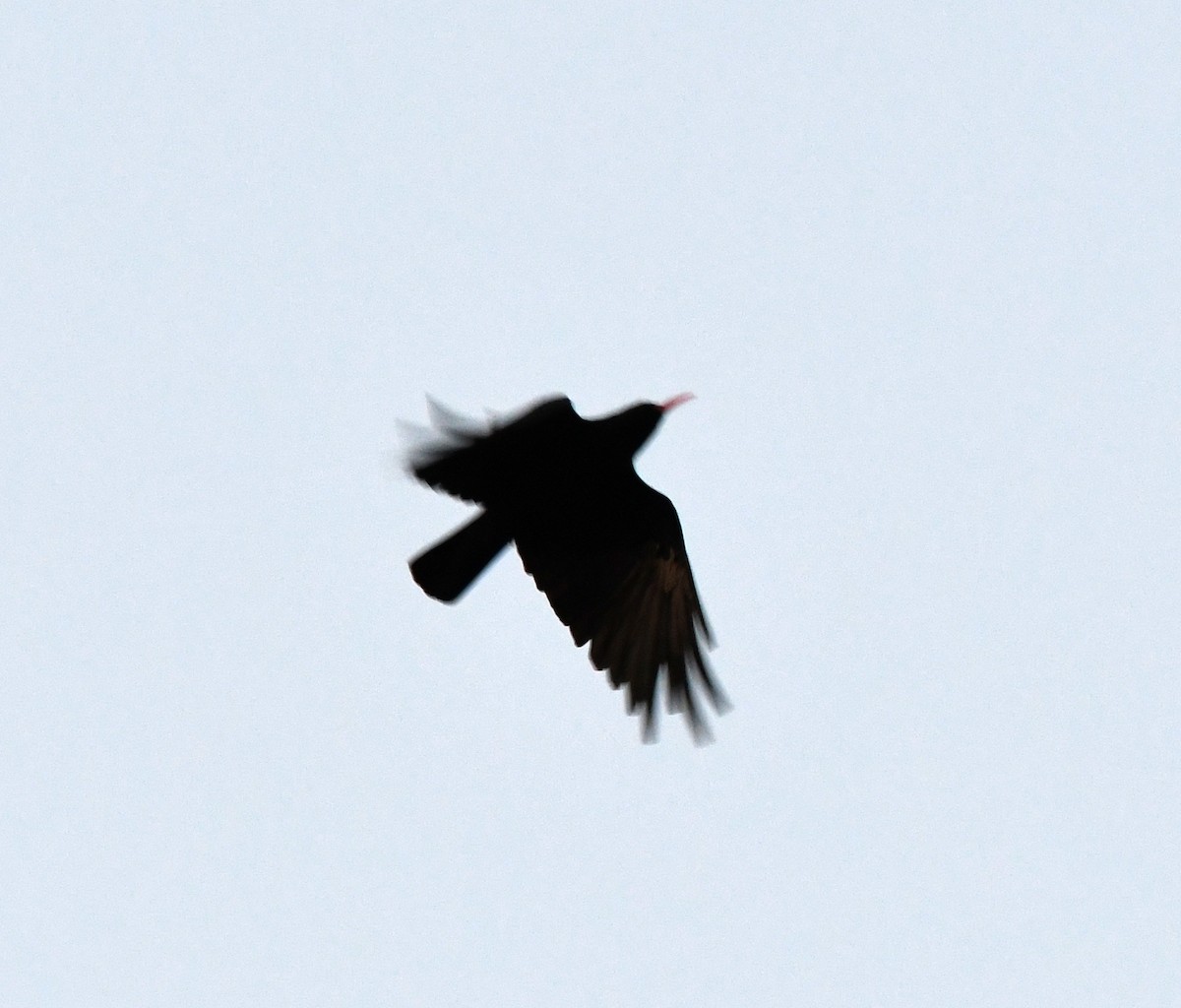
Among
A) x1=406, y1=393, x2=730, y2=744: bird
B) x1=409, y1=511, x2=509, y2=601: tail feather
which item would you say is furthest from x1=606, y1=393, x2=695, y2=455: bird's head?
x1=409, y1=511, x2=509, y2=601: tail feather

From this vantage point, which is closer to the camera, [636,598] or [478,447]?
[478,447]

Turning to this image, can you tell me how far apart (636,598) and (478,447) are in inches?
70.5

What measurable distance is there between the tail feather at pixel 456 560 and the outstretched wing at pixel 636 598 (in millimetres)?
322

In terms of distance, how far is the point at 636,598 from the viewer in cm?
1145

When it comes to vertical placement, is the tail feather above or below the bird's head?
below

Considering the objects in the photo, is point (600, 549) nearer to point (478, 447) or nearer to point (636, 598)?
point (636, 598)

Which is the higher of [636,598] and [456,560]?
[456,560]

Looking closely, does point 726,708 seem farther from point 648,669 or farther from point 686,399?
point 686,399

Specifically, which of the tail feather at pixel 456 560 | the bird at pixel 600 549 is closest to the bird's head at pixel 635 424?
the bird at pixel 600 549

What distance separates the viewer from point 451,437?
9984 mm

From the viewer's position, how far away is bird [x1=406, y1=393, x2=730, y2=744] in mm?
10617

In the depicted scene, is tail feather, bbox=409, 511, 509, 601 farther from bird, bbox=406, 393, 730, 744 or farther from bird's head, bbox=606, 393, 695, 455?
bird's head, bbox=606, 393, 695, 455

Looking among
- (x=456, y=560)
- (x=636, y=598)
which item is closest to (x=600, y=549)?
(x=636, y=598)

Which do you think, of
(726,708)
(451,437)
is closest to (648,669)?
(726,708)
